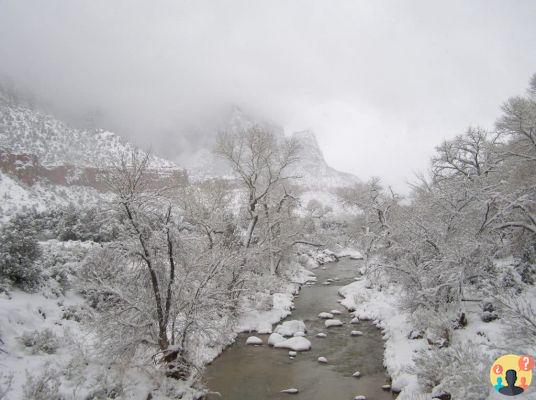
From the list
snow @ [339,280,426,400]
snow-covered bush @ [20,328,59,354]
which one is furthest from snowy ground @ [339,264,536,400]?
snow-covered bush @ [20,328,59,354]

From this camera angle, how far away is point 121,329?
8500 mm

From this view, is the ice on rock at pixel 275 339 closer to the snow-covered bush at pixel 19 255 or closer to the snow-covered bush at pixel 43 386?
the snow-covered bush at pixel 43 386

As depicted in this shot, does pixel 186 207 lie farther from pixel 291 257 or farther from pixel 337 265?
pixel 337 265

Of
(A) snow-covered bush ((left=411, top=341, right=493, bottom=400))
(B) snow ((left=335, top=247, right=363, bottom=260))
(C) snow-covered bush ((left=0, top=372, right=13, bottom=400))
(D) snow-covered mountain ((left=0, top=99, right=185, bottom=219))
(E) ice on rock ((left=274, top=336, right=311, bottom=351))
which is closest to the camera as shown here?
(C) snow-covered bush ((left=0, top=372, right=13, bottom=400))

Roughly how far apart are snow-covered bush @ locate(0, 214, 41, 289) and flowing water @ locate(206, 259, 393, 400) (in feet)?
23.3

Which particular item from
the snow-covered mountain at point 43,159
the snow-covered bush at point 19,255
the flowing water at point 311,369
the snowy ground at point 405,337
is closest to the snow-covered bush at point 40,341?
the snow-covered bush at point 19,255

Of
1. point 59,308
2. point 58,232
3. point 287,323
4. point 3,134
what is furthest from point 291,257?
point 3,134

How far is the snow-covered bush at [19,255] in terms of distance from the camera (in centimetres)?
1055

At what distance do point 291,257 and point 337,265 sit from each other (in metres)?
11.1

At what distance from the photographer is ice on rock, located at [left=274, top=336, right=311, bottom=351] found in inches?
576

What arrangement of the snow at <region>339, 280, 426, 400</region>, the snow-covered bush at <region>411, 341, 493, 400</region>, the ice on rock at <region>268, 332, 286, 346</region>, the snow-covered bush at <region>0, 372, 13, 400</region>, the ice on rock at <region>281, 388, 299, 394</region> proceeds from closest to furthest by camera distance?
the snow-covered bush at <region>0, 372, 13, 400</region>
the snow-covered bush at <region>411, 341, 493, 400</region>
the ice on rock at <region>281, 388, 299, 394</region>
the snow at <region>339, 280, 426, 400</region>
the ice on rock at <region>268, 332, 286, 346</region>

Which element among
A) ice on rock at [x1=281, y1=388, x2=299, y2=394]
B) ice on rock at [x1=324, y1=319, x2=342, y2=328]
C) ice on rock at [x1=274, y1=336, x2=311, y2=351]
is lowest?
ice on rock at [x1=281, y1=388, x2=299, y2=394]

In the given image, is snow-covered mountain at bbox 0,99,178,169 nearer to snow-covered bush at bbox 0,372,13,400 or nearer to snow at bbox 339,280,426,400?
snow at bbox 339,280,426,400

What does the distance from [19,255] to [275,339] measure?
1079 centimetres
